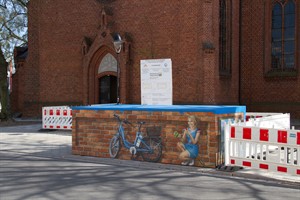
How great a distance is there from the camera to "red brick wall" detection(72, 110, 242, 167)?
8617 millimetres

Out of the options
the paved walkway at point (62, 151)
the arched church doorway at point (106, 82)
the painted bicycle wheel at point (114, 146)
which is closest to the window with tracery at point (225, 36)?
the arched church doorway at point (106, 82)

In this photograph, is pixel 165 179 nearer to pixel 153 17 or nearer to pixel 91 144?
pixel 91 144

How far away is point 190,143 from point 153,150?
1032mm

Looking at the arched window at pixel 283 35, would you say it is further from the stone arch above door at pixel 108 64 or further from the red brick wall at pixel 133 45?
the stone arch above door at pixel 108 64

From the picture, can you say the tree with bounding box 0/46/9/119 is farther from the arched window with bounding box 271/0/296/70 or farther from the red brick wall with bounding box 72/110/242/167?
the arched window with bounding box 271/0/296/70

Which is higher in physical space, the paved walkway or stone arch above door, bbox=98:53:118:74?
stone arch above door, bbox=98:53:118:74

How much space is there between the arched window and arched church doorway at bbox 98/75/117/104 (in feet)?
29.9

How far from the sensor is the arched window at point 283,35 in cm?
2081

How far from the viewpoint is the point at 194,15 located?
19172 mm

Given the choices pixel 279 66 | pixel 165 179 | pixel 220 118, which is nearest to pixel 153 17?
pixel 279 66

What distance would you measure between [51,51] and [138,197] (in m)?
20.1

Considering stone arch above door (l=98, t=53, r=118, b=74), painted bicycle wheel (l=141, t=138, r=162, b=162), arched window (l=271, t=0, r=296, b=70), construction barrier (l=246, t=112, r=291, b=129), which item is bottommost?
painted bicycle wheel (l=141, t=138, r=162, b=162)

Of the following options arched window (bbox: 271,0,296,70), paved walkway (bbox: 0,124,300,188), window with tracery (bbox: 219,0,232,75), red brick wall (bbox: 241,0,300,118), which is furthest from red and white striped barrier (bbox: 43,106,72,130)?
arched window (bbox: 271,0,296,70)

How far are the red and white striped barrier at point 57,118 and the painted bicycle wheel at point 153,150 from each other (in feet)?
26.3
